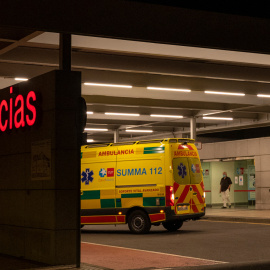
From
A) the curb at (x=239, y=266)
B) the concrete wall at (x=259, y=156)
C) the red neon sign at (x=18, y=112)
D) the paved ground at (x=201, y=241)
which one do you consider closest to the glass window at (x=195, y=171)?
the paved ground at (x=201, y=241)

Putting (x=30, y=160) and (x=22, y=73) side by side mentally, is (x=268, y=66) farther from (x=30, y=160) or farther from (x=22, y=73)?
(x=30, y=160)

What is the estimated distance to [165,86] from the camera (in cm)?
2120

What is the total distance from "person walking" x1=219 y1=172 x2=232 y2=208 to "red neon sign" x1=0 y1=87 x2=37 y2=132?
19624 millimetres

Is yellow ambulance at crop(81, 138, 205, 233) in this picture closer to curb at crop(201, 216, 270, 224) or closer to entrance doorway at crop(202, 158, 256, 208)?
curb at crop(201, 216, 270, 224)

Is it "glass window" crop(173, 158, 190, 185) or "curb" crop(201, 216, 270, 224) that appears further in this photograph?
"curb" crop(201, 216, 270, 224)

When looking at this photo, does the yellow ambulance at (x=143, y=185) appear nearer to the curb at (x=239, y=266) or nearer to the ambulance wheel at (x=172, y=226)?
the ambulance wheel at (x=172, y=226)

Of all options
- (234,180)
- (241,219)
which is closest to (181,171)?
(241,219)

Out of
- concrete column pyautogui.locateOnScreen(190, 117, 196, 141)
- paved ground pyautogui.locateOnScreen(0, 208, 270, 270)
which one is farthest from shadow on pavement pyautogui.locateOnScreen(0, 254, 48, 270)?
concrete column pyautogui.locateOnScreen(190, 117, 196, 141)

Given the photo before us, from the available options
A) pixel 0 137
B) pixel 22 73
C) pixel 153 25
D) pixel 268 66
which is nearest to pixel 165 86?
pixel 268 66

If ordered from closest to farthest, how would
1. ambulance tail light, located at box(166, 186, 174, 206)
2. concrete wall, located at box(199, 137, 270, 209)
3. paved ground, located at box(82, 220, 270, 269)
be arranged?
paved ground, located at box(82, 220, 270, 269)
ambulance tail light, located at box(166, 186, 174, 206)
concrete wall, located at box(199, 137, 270, 209)

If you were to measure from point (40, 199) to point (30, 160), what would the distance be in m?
0.78

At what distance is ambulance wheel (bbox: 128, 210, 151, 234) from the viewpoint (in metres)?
18.4

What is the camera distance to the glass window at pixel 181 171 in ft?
59.6

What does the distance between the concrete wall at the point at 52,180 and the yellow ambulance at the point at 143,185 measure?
255 inches
